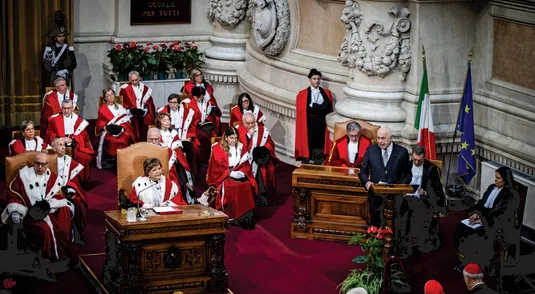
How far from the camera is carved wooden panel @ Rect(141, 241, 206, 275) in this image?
10.9 metres

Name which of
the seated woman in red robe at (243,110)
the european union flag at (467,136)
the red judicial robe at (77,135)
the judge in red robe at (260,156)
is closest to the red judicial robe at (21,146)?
the red judicial robe at (77,135)

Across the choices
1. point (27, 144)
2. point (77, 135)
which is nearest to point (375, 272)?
point (27, 144)

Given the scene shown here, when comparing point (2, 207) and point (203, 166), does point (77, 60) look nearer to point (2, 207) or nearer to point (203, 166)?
point (203, 166)

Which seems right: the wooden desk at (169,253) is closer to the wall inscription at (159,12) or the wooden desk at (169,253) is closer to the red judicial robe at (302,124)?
the red judicial robe at (302,124)

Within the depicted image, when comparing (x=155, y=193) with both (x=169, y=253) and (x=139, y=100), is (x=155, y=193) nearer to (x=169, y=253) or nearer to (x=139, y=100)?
(x=169, y=253)

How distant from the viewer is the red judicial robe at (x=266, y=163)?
14.5m

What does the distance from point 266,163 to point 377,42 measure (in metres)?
2.04

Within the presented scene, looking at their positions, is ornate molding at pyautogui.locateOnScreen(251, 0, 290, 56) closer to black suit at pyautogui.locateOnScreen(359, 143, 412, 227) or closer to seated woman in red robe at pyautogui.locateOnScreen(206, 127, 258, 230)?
seated woman in red robe at pyautogui.locateOnScreen(206, 127, 258, 230)

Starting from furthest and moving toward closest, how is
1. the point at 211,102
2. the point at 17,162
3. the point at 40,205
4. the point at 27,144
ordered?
the point at 211,102
the point at 27,144
the point at 17,162
the point at 40,205

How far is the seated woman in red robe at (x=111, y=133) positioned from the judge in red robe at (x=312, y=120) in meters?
2.32

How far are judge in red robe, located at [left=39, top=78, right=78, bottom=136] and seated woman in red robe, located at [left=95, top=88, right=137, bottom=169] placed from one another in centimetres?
45

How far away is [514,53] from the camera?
46.1 ft

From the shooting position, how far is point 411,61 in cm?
1438

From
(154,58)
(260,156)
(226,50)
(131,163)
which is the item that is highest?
(226,50)
